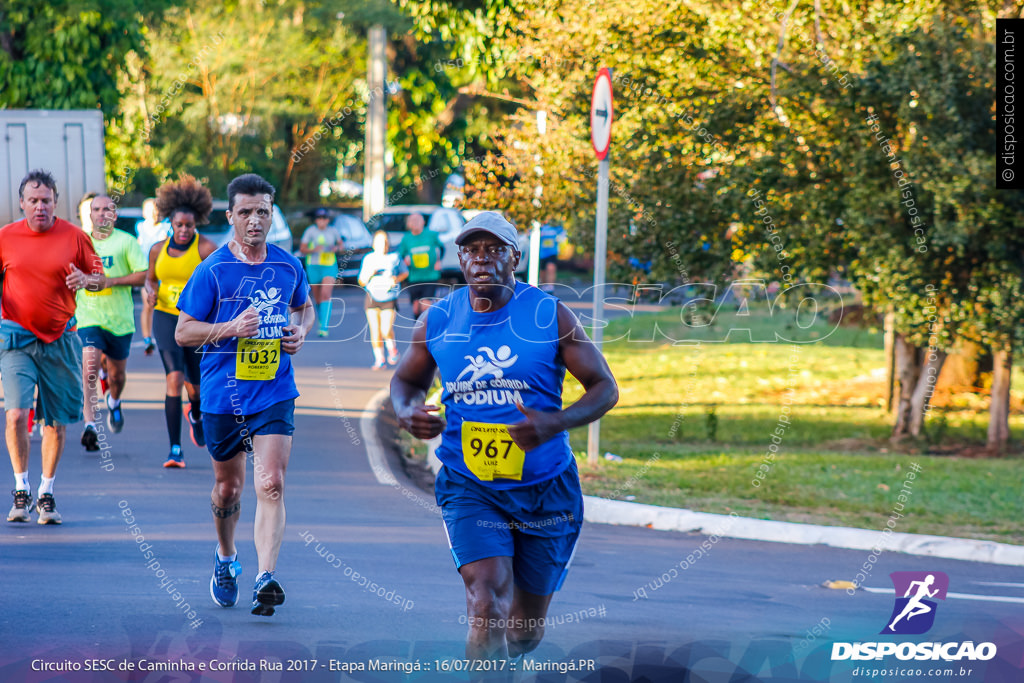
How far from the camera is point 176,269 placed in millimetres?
9242

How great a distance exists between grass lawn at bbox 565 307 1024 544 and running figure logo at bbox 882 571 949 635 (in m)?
1.18

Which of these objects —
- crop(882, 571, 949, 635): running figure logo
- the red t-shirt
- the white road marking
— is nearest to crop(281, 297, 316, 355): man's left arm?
the red t-shirt

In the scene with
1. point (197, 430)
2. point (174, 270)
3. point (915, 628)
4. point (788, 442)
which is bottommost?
point (788, 442)

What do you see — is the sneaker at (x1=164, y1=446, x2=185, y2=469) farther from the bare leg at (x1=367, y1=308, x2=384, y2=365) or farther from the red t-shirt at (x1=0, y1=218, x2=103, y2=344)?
the bare leg at (x1=367, y1=308, x2=384, y2=365)

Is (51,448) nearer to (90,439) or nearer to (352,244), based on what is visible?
(90,439)

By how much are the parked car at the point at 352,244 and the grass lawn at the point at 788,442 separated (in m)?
6.46

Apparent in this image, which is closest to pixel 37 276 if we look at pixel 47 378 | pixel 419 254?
pixel 47 378

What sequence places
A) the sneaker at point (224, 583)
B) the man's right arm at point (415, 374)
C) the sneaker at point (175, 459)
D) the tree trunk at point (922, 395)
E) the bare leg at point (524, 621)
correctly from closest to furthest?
1. the bare leg at point (524, 621)
2. the man's right arm at point (415, 374)
3. the sneaker at point (224, 583)
4. the sneaker at point (175, 459)
5. the tree trunk at point (922, 395)

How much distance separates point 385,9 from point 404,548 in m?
29.3

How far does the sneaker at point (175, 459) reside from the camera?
972 centimetres

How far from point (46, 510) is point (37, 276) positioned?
1404mm

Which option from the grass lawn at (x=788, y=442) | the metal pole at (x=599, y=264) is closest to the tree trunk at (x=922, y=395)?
the grass lawn at (x=788, y=442)

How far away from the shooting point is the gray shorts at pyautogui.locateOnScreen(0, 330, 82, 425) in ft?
24.8

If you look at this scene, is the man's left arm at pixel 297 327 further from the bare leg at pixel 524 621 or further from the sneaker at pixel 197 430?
the sneaker at pixel 197 430
